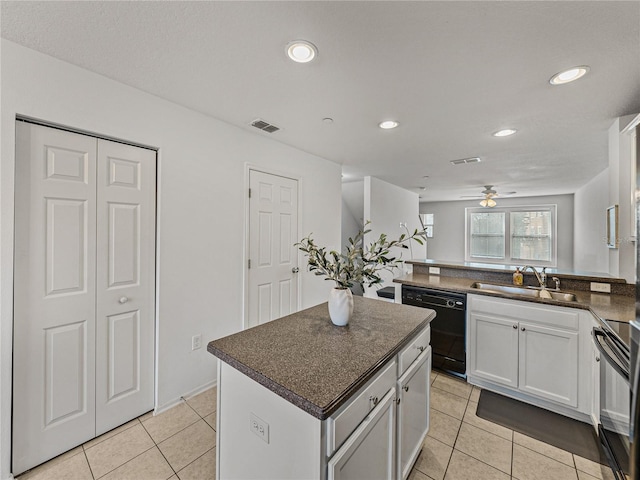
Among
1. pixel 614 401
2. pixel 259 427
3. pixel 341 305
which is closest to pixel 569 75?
Result: pixel 614 401

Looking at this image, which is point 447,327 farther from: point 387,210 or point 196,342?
point 387,210

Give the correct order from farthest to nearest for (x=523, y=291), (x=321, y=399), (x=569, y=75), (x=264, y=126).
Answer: (x=523, y=291) < (x=264, y=126) < (x=569, y=75) < (x=321, y=399)

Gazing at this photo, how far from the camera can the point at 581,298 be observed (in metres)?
2.26

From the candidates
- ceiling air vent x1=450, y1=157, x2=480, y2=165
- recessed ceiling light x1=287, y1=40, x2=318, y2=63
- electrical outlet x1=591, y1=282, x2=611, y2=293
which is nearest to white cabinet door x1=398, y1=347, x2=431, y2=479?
recessed ceiling light x1=287, y1=40, x2=318, y2=63

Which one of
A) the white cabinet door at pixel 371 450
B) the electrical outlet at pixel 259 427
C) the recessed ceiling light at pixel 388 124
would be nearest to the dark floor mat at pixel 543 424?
the white cabinet door at pixel 371 450

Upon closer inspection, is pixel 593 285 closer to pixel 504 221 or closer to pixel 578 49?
pixel 578 49

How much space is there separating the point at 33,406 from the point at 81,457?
437 millimetres

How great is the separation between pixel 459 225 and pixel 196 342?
763 cm

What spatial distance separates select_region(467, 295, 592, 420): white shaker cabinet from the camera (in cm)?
203

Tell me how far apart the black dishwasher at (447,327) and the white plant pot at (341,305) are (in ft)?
4.93

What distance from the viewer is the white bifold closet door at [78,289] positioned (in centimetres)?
157

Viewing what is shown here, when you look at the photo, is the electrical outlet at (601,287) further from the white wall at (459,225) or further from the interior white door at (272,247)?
the white wall at (459,225)

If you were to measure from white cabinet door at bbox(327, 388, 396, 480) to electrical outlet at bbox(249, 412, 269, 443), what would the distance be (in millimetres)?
282

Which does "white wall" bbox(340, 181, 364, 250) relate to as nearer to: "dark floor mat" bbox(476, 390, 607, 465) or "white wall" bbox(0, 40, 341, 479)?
"white wall" bbox(0, 40, 341, 479)
